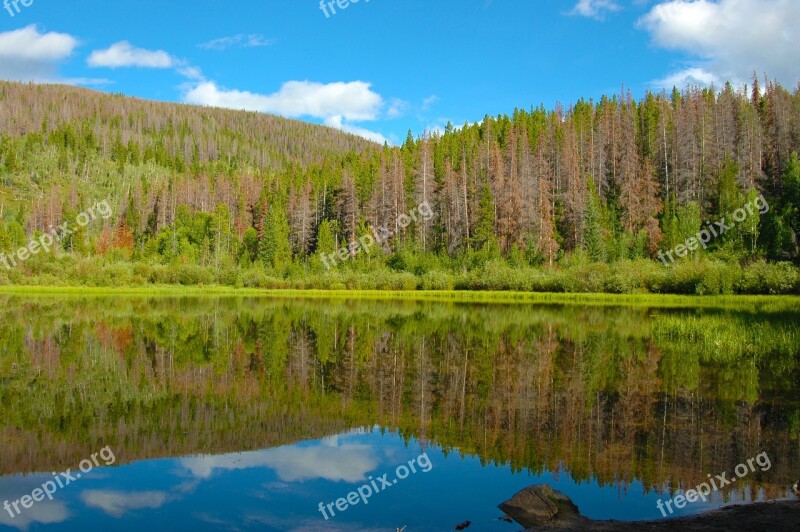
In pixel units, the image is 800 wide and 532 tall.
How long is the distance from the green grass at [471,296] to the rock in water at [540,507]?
→ 39094 millimetres

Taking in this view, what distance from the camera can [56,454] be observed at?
13.0 m

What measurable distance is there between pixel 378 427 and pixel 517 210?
72614mm

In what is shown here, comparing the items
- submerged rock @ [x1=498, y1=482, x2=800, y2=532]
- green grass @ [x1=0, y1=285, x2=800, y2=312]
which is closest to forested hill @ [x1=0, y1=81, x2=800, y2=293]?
green grass @ [x1=0, y1=285, x2=800, y2=312]

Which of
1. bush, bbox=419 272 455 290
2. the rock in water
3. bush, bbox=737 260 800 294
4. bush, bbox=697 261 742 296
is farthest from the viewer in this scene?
bush, bbox=419 272 455 290

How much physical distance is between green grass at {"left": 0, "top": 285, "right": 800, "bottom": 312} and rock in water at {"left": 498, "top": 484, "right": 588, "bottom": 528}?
3909cm

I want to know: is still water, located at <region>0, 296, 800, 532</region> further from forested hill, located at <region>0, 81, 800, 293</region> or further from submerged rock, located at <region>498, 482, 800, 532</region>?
forested hill, located at <region>0, 81, 800, 293</region>

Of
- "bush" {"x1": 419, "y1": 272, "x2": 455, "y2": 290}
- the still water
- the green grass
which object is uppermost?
"bush" {"x1": 419, "y1": 272, "x2": 455, "y2": 290}

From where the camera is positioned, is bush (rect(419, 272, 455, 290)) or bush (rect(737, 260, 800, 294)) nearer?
bush (rect(737, 260, 800, 294))

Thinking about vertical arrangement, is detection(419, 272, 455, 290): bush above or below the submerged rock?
above

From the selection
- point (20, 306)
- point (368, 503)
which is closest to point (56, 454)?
point (368, 503)

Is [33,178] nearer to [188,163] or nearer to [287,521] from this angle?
[188,163]

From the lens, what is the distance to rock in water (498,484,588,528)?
954 centimetres

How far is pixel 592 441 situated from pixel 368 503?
5833mm

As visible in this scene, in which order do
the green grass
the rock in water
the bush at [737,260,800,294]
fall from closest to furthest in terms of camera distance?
the rock in water → the green grass → the bush at [737,260,800,294]
